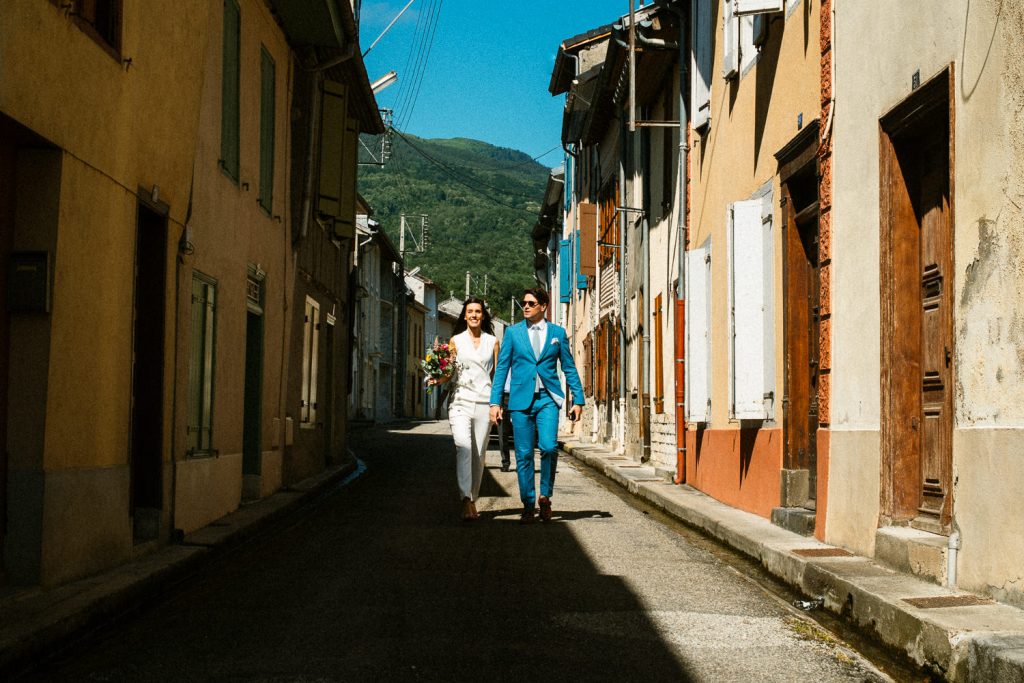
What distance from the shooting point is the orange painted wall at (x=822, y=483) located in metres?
8.48

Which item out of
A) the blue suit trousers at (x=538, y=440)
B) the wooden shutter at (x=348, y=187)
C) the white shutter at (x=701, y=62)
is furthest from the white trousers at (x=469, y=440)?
the wooden shutter at (x=348, y=187)

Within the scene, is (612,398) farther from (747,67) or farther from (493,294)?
(493,294)

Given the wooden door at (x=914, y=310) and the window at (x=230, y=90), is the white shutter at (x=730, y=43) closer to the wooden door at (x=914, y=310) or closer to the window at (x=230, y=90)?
the window at (x=230, y=90)

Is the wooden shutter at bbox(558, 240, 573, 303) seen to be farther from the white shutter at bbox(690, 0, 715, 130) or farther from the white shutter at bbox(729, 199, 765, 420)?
the white shutter at bbox(729, 199, 765, 420)

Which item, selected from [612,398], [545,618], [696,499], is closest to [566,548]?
[545,618]

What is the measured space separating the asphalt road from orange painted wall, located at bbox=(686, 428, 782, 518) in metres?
0.99

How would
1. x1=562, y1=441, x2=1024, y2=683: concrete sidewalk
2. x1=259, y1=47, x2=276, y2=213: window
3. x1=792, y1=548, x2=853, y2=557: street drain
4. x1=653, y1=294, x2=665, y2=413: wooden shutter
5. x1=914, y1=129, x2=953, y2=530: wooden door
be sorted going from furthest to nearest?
x1=653, y1=294, x2=665, y2=413: wooden shutter, x1=259, y1=47, x2=276, y2=213: window, x1=792, y1=548, x2=853, y2=557: street drain, x1=914, y1=129, x2=953, y2=530: wooden door, x1=562, y1=441, x2=1024, y2=683: concrete sidewalk

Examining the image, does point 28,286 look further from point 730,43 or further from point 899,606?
point 730,43

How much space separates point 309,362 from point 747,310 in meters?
6.90

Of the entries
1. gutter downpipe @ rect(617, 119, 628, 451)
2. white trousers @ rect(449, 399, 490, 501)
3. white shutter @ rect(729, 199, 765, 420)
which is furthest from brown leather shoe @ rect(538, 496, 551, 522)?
gutter downpipe @ rect(617, 119, 628, 451)

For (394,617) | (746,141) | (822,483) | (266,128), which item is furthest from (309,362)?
(394,617)

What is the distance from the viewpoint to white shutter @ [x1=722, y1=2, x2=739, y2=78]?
12.2m

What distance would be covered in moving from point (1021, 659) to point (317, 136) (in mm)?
12479

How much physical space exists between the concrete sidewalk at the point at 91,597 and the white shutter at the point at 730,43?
6.28 meters
